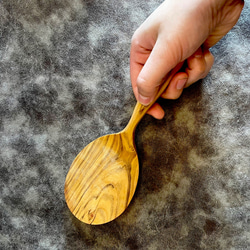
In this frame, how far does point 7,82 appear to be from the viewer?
0.92m

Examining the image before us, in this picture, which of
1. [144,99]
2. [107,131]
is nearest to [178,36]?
[144,99]

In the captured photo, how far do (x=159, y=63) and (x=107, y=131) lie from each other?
27 centimetres

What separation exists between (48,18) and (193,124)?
524 millimetres

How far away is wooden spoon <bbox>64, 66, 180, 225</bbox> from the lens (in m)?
0.81

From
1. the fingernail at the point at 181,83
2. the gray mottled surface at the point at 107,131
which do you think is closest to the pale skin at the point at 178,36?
the fingernail at the point at 181,83

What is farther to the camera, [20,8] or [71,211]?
[20,8]

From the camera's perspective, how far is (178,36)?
0.69 m

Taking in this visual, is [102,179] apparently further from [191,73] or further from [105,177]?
[191,73]

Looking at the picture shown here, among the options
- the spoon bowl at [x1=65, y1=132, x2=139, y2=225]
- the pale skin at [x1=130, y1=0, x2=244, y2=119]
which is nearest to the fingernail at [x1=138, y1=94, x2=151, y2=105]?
the pale skin at [x1=130, y1=0, x2=244, y2=119]

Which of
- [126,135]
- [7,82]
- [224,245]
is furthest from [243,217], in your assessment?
[7,82]

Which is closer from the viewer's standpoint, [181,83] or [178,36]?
[178,36]

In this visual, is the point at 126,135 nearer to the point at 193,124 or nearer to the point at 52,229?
the point at 193,124

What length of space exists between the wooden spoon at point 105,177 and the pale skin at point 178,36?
0.26ft

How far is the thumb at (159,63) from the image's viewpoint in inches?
27.6
